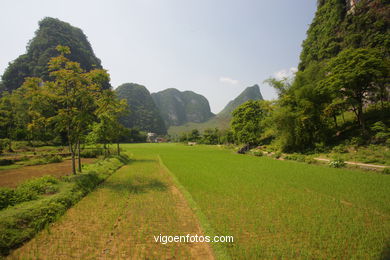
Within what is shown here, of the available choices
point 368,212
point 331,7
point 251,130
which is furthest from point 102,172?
point 331,7

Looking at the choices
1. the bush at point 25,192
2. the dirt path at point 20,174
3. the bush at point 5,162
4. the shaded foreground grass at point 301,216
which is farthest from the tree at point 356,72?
the bush at point 5,162

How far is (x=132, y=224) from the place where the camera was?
20.7 ft

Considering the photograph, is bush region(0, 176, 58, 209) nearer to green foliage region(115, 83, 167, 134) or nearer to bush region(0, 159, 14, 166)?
bush region(0, 159, 14, 166)

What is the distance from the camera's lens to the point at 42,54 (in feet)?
303

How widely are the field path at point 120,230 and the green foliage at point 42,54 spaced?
3835 inches

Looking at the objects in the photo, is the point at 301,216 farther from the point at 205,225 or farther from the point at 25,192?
the point at 25,192

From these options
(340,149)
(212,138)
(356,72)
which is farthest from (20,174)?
(212,138)

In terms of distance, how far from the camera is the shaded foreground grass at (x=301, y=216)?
4.72 m

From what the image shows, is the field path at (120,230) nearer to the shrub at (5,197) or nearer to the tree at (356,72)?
the shrub at (5,197)

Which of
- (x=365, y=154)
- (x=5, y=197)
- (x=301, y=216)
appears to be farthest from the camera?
(x=365, y=154)

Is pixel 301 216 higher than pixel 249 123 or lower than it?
lower

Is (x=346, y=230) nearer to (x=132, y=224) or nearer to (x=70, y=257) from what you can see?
(x=132, y=224)

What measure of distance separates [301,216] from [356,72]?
2245 cm

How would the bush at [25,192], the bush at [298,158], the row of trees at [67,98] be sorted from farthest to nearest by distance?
the bush at [298,158] < the row of trees at [67,98] < the bush at [25,192]
